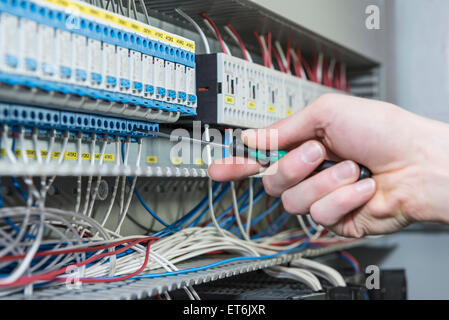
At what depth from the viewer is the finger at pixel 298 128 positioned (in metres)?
0.87

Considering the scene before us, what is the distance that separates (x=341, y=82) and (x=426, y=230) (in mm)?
799

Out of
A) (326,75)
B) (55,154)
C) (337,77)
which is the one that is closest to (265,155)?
(55,154)

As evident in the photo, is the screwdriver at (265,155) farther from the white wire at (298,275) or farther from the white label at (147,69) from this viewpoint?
the white wire at (298,275)

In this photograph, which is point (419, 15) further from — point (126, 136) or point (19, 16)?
point (19, 16)

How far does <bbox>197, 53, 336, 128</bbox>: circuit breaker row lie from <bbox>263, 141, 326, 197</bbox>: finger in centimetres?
36

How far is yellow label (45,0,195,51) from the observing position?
0.84m

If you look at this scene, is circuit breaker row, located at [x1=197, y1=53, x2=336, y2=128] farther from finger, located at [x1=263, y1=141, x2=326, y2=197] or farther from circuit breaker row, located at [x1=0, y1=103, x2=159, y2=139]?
finger, located at [x1=263, y1=141, x2=326, y2=197]

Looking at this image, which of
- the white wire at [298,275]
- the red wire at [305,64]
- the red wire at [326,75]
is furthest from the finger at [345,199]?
the red wire at [326,75]

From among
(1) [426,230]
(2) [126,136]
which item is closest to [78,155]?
(2) [126,136]

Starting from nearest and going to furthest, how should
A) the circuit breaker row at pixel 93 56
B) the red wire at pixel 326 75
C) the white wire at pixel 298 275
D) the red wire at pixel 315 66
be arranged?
the circuit breaker row at pixel 93 56
the white wire at pixel 298 275
the red wire at pixel 315 66
the red wire at pixel 326 75

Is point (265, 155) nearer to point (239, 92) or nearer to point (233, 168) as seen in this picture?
point (233, 168)

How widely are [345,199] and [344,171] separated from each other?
46 mm

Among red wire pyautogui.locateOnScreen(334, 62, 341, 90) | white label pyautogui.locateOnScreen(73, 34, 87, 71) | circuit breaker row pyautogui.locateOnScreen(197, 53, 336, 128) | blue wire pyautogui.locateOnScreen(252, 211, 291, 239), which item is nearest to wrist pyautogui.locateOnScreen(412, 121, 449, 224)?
circuit breaker row pyautogui.locateOnScreen(197, 53, 336, 128)

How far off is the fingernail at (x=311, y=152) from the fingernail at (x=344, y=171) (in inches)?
1.5
